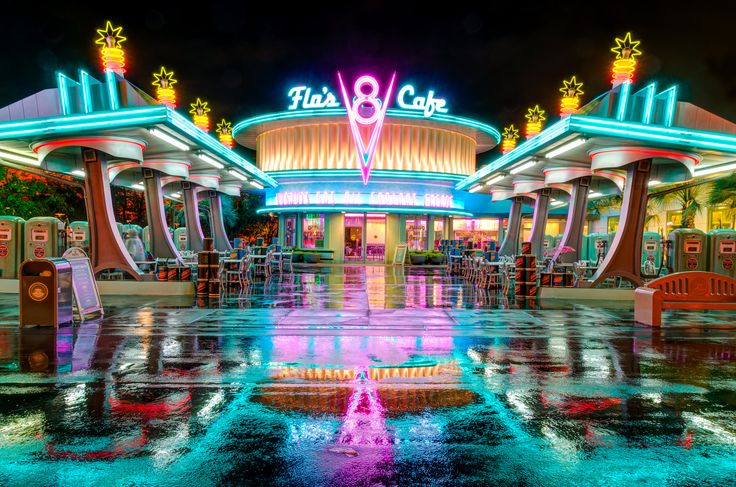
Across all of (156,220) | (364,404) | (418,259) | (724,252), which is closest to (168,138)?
(156,220)

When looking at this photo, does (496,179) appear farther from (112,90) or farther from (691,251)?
(112,90)

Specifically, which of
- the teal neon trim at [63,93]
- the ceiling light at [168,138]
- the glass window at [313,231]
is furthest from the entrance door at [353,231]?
the teal neon trim at [63,93]

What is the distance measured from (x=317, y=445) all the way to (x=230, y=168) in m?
21.9

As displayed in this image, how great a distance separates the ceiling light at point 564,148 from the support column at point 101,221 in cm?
1327

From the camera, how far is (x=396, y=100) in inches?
1465

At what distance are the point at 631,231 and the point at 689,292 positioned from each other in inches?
197

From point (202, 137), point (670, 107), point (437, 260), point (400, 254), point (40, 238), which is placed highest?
point (670, 107)

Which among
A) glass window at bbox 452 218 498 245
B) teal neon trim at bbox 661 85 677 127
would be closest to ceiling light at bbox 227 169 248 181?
teal neon trim at bbox 661 85 677 127

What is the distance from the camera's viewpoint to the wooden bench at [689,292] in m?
10.5

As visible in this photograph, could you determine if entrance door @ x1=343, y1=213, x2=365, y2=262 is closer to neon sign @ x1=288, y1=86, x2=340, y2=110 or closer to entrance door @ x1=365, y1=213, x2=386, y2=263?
entrance door @ x1=365, y1=213, x2=386, y2=263

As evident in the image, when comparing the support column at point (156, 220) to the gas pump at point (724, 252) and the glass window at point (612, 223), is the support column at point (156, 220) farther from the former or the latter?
the glass window at point (612, 223)

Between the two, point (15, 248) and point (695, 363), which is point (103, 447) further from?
point (15, 248)

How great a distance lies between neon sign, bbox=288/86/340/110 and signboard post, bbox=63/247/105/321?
2745 centimetres

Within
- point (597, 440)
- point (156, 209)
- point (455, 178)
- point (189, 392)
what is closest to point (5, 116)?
point (156, 209)
